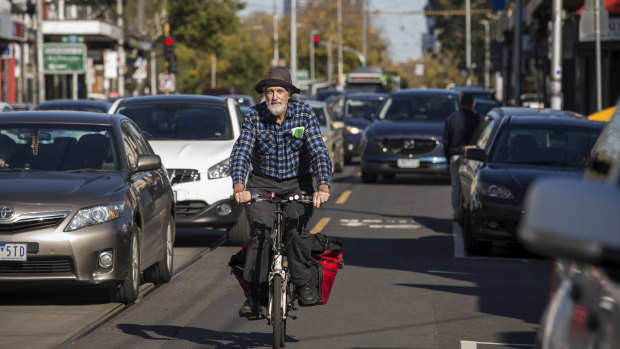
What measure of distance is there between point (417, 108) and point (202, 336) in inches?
665

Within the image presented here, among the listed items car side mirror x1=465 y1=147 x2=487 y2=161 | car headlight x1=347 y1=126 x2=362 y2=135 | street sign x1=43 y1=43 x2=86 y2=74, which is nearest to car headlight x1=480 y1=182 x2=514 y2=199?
car side mirror x1=465 y1=147 x2=487 y2=161

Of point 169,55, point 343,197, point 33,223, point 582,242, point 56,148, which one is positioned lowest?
point 343,197

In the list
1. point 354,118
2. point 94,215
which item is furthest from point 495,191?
point 354,118

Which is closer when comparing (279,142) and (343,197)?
(279,142)

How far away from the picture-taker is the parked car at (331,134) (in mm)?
25514

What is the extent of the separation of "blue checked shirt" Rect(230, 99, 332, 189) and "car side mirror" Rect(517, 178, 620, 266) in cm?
472

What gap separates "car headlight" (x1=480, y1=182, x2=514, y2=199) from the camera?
42.2ft

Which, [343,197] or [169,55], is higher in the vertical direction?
[169,55]

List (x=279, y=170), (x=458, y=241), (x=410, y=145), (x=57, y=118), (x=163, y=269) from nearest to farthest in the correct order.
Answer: (x=279, y=170), (x=57, y=118), (x=163, y=269), (x=458, y=241), (x=410, y=145)

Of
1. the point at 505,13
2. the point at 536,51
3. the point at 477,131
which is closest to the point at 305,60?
the point at 505,13

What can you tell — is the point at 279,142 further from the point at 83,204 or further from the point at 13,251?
the point at 13,251

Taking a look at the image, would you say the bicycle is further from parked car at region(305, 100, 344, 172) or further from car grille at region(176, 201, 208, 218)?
parked car at region(305, 100, 344, 172)

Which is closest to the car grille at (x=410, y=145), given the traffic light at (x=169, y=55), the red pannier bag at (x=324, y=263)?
the red pannier bag at (x=324, y=263)

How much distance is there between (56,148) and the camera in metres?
10.1
